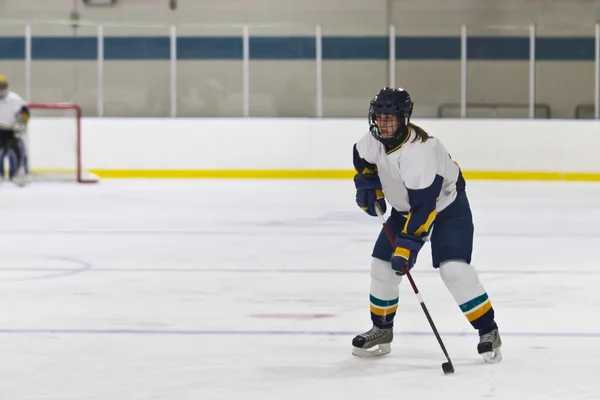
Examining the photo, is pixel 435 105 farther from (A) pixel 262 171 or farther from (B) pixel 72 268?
(B) pixel 72 268

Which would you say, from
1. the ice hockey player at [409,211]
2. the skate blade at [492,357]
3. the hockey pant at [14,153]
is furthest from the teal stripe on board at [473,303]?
the hockey pant at [14,153]

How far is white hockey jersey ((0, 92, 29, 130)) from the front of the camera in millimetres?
14128

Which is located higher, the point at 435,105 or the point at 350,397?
the point at 435,105

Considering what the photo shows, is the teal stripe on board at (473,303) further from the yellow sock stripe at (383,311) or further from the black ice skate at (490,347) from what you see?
the yellow sock stripe at (383,311)

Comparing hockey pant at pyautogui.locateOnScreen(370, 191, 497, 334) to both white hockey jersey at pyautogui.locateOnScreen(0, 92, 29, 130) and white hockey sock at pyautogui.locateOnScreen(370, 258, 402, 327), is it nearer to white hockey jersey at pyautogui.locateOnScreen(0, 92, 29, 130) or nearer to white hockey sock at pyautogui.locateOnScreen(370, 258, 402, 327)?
white hockey sock at pyautogui.locateOnScreen(370, 258, 402, 327)

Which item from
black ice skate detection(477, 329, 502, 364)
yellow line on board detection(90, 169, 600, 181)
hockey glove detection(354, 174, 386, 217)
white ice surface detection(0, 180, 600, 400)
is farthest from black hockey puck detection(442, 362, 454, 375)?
yellow line on board detection(90, 169, 600, 181)

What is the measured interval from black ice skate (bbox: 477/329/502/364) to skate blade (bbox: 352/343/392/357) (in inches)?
12.9

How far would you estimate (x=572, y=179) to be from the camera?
1491 centimetres

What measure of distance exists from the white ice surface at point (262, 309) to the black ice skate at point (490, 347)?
0.04 meters

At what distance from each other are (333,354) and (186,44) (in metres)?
12.7

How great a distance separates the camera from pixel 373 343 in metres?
4.14

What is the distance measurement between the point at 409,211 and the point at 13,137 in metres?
10.9

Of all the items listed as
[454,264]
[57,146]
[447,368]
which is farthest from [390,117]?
[57,146]

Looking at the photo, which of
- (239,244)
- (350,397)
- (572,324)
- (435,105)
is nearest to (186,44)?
(435,105)
